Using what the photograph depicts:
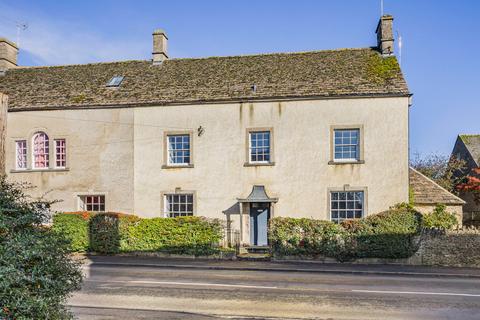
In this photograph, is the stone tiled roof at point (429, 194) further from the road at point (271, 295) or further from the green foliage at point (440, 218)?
the road at point (271, 295)

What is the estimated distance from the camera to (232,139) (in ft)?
76.8

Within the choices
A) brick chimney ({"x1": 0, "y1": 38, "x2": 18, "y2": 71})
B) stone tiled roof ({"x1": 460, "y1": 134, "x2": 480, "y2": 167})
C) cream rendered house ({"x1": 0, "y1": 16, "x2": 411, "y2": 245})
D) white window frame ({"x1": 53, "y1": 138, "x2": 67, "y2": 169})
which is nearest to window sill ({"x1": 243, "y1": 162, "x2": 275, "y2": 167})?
cream rendered house ({"x1": 0, "y1": 16, "x2": 411, "y2": 245})

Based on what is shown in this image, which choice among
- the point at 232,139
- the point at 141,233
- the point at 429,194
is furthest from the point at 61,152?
the point at 429,194

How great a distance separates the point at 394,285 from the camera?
13703 millimetres

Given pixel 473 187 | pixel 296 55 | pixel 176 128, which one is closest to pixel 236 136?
pixel 176 128

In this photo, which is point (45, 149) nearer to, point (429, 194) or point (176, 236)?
point (176, 236)

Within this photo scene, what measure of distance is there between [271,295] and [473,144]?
30.6 metres

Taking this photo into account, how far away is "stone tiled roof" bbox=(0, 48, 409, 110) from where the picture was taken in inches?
912

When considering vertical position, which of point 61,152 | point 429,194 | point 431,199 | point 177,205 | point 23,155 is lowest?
point 177,205

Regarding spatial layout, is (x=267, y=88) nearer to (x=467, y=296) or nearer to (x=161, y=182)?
(x=161, y=182)

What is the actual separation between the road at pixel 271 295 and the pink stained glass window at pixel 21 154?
1196 centimetres

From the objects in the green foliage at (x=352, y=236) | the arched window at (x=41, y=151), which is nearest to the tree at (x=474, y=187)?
the green foliage at (x=352, y=236)

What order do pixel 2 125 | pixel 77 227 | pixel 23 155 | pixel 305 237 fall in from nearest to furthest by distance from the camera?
pixel 2 125 < pixel 305 237 < pixel 77 227 < pixel 23 155

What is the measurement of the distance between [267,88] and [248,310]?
15025 millimetres
